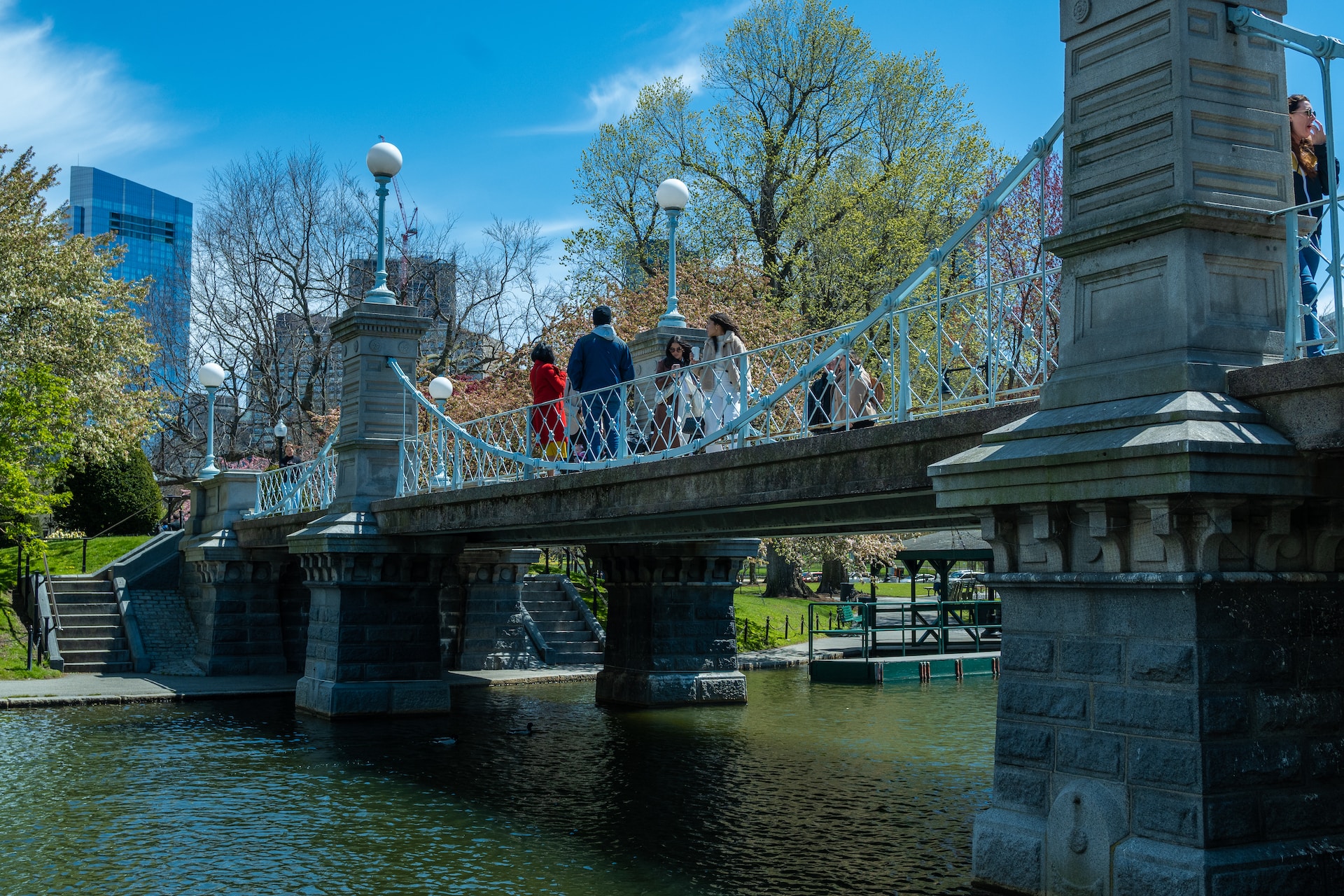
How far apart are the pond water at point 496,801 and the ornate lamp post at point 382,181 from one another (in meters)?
6.03

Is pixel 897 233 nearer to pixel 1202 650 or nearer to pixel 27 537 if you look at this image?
pixel 27 537

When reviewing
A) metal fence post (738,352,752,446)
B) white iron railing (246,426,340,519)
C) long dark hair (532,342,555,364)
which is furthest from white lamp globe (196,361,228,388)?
metal fence post (738,352,752,446)

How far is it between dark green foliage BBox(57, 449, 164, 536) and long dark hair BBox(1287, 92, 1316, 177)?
2820cm

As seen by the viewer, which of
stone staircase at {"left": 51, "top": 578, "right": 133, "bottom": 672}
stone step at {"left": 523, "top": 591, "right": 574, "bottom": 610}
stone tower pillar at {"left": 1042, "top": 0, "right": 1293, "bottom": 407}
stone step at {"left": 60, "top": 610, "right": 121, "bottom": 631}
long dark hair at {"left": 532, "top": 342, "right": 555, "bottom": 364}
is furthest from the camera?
stone step at {"left": 523, "top": 591, "right": 574, "bottom": 610}

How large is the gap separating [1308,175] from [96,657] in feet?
69.0

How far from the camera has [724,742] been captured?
50.4 feet

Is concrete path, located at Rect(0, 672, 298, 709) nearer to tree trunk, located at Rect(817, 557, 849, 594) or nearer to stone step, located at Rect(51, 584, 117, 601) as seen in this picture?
stone step, located at Rect(51, 584, 117, 601)

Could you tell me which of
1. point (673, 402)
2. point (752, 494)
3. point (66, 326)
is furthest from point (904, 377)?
point (66, 326)

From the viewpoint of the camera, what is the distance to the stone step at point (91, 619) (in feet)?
75.5

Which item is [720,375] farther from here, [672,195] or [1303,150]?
[1303,150]

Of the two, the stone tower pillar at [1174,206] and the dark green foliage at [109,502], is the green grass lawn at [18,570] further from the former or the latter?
the stone tower pillar at [1174,206]

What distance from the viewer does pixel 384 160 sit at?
1575cm

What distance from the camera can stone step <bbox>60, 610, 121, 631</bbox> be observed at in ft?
75.5

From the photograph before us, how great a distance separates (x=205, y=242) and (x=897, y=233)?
775 inches
